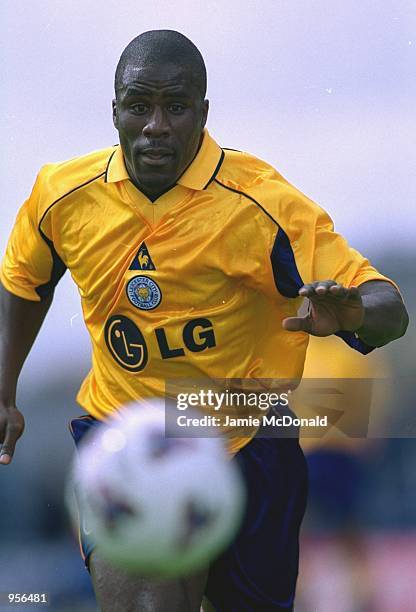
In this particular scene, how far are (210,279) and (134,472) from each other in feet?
1.64

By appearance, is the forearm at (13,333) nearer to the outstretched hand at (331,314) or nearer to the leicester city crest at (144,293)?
the leicester city crest at (144,293)

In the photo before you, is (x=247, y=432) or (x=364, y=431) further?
(x=364, y=431)

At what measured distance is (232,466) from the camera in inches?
114

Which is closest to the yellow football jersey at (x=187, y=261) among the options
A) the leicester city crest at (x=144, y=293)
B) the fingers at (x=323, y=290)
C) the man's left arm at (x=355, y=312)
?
the leicester city crest at (x=144, y=293)

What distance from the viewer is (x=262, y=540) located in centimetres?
290

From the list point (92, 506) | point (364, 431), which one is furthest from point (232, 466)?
point (364, 431)

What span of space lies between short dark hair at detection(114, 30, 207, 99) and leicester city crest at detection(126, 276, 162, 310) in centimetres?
43

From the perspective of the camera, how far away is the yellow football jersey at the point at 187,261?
8.93 feet

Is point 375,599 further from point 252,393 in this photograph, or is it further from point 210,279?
point 210,279

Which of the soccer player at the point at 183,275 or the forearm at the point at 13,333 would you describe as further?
the forearm at the point at 13,333

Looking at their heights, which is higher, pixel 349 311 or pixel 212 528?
pixel 349 311

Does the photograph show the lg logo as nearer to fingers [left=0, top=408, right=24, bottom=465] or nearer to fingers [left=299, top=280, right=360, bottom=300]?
fingers [left=0, top=408, right=24, bottom=465]

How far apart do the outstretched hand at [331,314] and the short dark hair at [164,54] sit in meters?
0.64

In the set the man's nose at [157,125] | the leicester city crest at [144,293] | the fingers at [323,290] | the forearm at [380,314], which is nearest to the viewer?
the fingers at [323,290]
